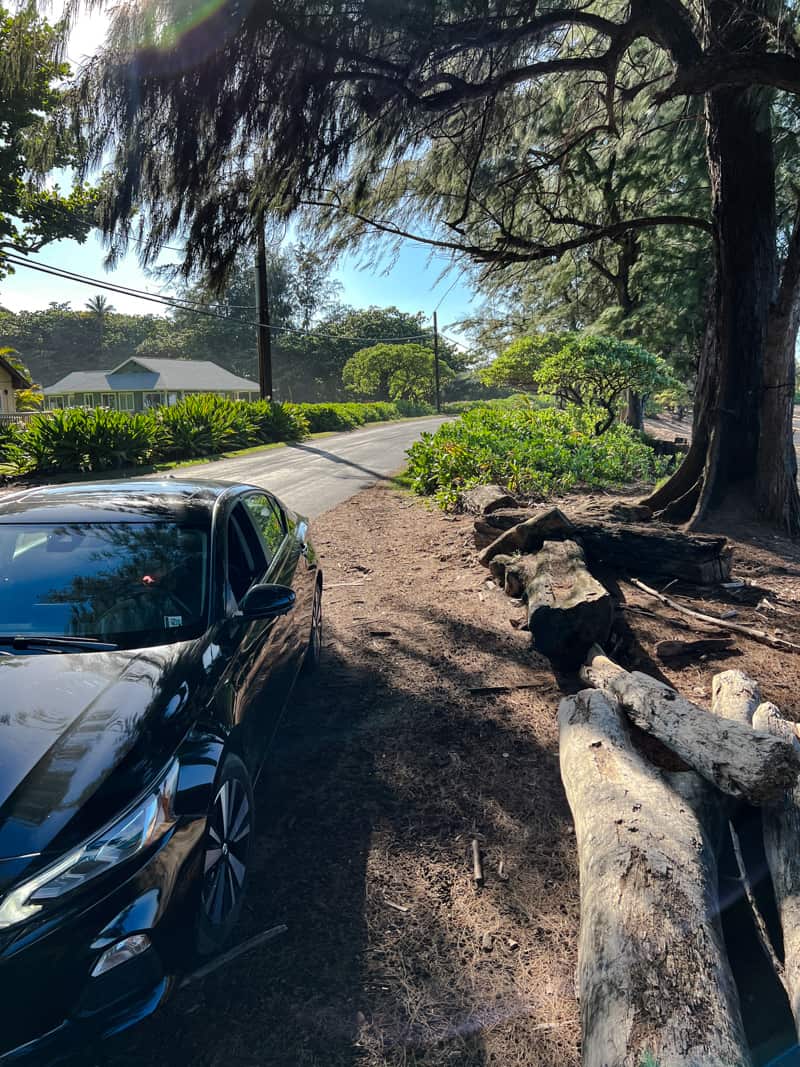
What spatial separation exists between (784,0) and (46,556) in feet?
20.2

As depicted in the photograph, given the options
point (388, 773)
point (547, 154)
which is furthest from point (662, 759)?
point (547, 154)

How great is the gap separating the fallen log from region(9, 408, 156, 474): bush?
14867 millimetres

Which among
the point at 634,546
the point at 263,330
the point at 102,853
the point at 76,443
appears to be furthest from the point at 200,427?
the point at 102,853

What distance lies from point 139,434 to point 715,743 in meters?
18.2

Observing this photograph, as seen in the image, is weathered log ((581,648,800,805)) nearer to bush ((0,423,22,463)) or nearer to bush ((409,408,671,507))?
bush ((409,408,671,507))

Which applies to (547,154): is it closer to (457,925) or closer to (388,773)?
(388,773)

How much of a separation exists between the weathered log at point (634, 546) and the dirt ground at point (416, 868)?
0.69 meters

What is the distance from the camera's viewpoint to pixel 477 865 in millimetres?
2861

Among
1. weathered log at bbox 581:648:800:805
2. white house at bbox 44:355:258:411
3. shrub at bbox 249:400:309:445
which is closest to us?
weathered log at bbox 581:648:800:805

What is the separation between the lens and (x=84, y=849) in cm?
180

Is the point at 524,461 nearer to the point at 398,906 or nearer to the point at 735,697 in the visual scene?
the point at 735,697

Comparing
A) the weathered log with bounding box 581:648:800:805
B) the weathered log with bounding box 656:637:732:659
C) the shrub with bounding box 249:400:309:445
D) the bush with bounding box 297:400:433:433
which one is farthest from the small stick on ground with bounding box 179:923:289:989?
the bush with bounding box 297:400:433:433

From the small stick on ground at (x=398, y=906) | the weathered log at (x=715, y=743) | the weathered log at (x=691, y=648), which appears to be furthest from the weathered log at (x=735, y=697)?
the small stick on ground at (x=398, y=906)

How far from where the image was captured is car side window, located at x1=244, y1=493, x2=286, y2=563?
157 inches
